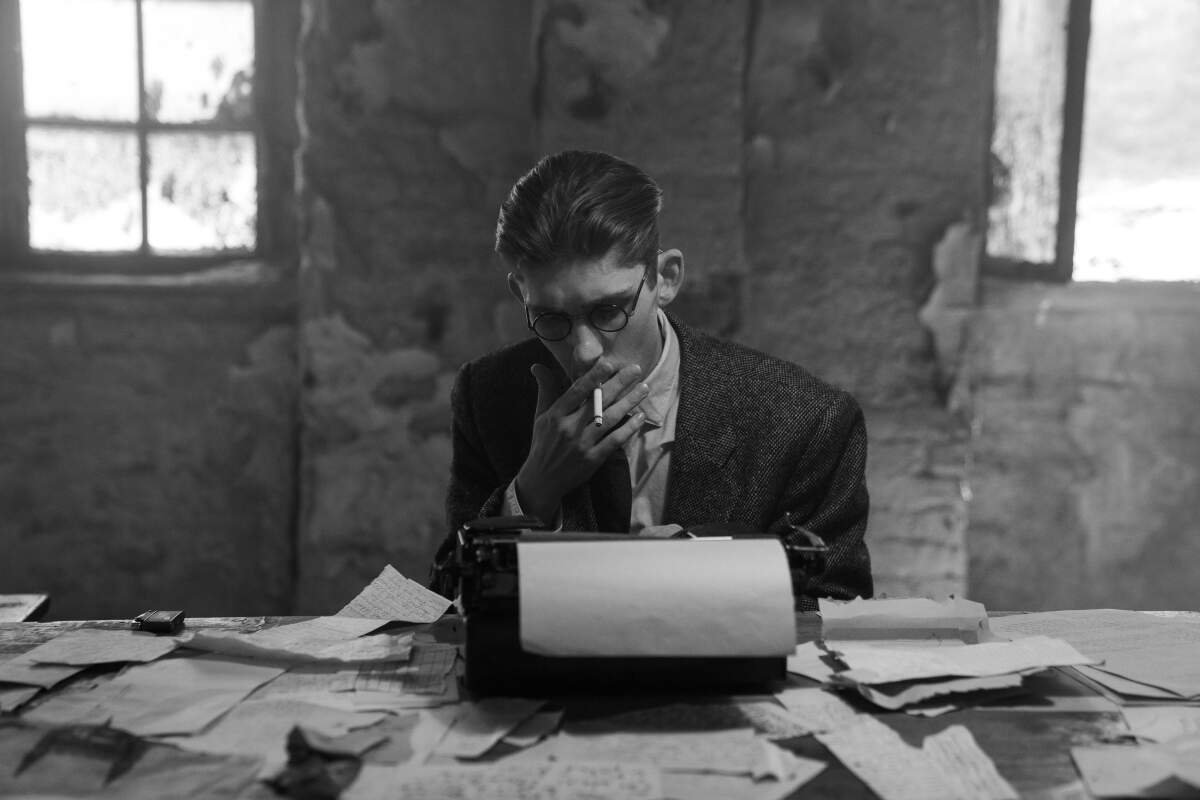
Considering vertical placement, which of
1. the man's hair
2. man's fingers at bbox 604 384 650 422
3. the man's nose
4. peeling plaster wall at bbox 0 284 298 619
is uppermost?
the man's hair

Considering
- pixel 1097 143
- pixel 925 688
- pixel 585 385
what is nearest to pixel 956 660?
pixel 925 688

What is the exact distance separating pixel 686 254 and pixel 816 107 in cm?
51

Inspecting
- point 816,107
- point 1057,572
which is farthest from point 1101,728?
point 1057,572

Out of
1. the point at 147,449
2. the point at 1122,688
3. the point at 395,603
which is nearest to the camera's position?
the point at 1122,688

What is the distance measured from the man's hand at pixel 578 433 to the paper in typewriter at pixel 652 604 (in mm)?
639

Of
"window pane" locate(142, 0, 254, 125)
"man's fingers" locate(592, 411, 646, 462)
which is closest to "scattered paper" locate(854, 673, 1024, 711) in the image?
"man's fingers" locate(592, 411, 646, 462)

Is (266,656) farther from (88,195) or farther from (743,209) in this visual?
(88,195)

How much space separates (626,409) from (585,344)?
0.42ft

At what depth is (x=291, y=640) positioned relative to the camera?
1372 millimetres

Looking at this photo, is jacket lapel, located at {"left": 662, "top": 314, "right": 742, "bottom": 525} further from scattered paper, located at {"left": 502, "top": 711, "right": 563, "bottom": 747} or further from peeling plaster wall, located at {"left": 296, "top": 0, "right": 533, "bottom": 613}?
peeling plaster wall, located at {"left": 296, "top": 0, "right": 533, "bottom": 613}

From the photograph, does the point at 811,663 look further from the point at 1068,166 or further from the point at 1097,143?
the point at 1097,143

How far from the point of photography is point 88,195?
311cm

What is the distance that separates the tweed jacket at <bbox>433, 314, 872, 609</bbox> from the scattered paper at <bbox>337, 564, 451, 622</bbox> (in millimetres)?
324

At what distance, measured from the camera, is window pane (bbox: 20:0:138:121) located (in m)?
3.07
